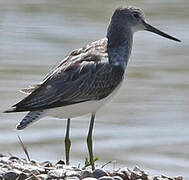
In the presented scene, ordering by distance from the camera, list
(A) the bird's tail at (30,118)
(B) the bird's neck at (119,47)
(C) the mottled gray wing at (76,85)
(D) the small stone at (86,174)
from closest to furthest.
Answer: (D) the small stone at (86,174) → (A) the bird's tail at (30,118) → (C) the mottled gray wing at (76,85) → (B) the bird's neck at (119,47)

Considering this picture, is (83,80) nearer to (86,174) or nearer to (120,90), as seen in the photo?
(86,174)

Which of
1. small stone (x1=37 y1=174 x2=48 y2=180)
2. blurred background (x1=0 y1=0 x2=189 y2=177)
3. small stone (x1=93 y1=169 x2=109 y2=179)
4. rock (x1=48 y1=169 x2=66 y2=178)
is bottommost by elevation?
blurred background (x1=0 y1=0 x2=189 y2=177)

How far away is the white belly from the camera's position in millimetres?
10792

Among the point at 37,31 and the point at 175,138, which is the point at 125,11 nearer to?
the point at 175,138

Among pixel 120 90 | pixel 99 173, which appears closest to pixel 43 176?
pixel 99 173

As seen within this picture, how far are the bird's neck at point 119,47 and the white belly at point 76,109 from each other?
0.36m

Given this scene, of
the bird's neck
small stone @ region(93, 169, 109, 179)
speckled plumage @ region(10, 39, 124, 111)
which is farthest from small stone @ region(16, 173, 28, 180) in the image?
the bird's neck

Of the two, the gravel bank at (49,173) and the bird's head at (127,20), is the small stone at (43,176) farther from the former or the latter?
the bird's head at (127,20)

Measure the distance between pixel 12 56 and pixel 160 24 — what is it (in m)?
3.23

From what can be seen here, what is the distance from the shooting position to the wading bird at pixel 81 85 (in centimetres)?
1069

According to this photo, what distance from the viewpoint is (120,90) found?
1507cm

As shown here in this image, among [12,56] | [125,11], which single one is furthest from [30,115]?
[12,56]

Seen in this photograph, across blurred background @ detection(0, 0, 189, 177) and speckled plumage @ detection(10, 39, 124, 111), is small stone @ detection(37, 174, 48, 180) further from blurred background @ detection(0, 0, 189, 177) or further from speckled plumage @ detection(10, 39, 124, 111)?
blurred background @ detection(0, 0, 189, 177)

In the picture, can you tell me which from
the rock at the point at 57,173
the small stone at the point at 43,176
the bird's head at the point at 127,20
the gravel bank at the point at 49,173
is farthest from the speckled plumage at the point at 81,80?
the small stone at the point at 43,176
